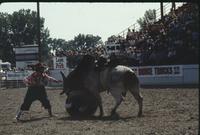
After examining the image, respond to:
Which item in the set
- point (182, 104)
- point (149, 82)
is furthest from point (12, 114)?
point (149, 82)

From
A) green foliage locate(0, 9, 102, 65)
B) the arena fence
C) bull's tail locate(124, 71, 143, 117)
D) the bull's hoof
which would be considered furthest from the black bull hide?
green foliage locate(0, 9, 102, 65)

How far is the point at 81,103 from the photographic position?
1231 centimetres

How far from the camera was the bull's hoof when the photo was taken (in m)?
12.2

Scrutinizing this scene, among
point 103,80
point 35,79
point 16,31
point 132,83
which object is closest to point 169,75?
point 132,83

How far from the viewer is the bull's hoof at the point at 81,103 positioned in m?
12.2

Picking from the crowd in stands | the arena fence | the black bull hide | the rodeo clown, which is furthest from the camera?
the arena fence

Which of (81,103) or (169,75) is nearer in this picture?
(81,103)

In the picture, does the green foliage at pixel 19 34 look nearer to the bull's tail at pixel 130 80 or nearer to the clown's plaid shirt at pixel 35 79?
the clown's plaid shirt at pixel 35 79

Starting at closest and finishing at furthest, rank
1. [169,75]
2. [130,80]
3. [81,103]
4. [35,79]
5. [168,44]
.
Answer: [130,80]
[81,103]
[35,79]
[168,44]
[169,75]

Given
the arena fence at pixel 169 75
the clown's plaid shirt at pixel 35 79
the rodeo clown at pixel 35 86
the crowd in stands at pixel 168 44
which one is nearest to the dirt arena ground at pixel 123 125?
the rodeo clown at pixel 35 86

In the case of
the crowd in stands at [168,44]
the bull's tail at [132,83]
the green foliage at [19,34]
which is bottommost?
the bull's tail at [132,83]

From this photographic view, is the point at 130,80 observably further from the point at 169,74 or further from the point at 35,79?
the point at 169,74

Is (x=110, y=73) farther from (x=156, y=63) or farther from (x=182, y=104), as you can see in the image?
(x=156, y=63)

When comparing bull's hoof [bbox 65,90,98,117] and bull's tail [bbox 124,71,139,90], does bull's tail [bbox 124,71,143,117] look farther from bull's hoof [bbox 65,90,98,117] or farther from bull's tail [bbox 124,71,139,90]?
bull's hoof [bbox 65,90,98,117]
